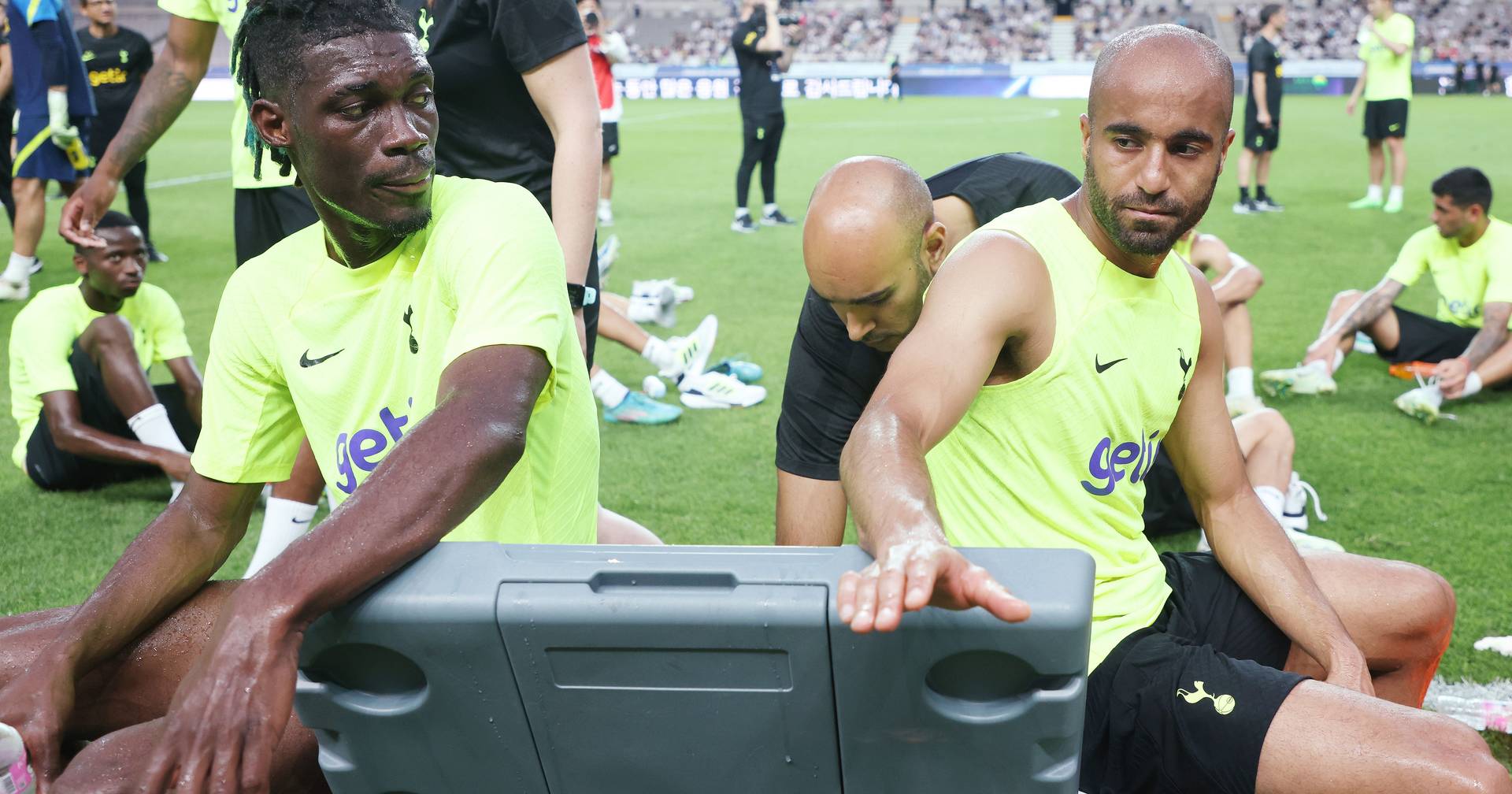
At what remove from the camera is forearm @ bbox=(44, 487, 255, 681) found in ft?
6.45

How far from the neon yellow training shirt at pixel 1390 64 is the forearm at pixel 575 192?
520 inches

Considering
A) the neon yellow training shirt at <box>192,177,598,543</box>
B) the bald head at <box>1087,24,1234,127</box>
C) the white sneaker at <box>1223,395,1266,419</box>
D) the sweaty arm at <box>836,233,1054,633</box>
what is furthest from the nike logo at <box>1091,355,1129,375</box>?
the white sneaker at <box>1223,395,1266,419</box>

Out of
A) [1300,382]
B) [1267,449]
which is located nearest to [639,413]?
[1267,449]

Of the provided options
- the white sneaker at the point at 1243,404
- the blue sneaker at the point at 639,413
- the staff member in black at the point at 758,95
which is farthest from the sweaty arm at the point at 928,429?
the staff member in black at the point at 758,95

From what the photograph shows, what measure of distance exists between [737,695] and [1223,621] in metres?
1.52

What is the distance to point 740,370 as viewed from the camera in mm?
7258

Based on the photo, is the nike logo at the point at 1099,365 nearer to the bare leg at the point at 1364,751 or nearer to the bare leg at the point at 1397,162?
the bare leg at the point at 1364,751

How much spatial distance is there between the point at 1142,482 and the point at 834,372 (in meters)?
1.07

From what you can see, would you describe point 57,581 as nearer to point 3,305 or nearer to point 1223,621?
point 1223,621

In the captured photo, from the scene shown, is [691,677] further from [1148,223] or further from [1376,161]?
[1376,161]

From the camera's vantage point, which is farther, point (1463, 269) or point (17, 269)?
point (17, 269)

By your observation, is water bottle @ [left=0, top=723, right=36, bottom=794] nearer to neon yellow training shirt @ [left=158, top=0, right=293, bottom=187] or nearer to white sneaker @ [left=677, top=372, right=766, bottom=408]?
neon yellow training shirt @ [left=158, top=0, right=293, bottom=187]

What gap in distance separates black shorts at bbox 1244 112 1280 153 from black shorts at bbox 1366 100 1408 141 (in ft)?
3.88

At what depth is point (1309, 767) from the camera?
1956mm
